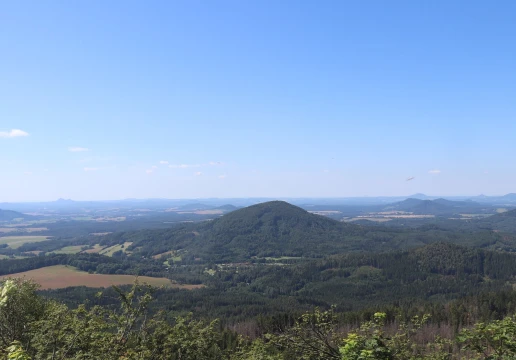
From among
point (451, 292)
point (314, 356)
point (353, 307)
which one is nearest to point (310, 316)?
point (314, 356)

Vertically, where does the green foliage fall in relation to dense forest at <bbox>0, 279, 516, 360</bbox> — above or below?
above

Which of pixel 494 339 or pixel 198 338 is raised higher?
pixel 494 339

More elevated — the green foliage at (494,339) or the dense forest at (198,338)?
the green foliage at (494,339)

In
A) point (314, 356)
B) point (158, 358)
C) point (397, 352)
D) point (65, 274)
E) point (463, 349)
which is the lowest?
point (65, 274)

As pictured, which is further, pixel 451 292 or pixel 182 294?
pixel 451 292

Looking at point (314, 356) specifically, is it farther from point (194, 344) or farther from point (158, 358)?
point (158, 358)

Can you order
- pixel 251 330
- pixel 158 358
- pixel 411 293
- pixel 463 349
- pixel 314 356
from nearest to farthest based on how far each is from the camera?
pixel 463 349 < pixel 314 356 < pixel 158 358 < pixel 251 330 < pixel 411 293

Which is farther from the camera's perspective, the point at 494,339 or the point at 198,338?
the point at 198,338

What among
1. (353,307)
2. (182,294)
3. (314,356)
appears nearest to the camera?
(314,356)

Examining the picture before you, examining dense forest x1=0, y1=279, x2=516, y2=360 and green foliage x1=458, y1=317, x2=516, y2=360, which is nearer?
green foliage x1=458, y1=317, x2=516, y2=360

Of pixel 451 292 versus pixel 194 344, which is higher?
pixel 194 344

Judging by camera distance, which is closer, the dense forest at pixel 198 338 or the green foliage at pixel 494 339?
the green foliage at pixel 494 339
